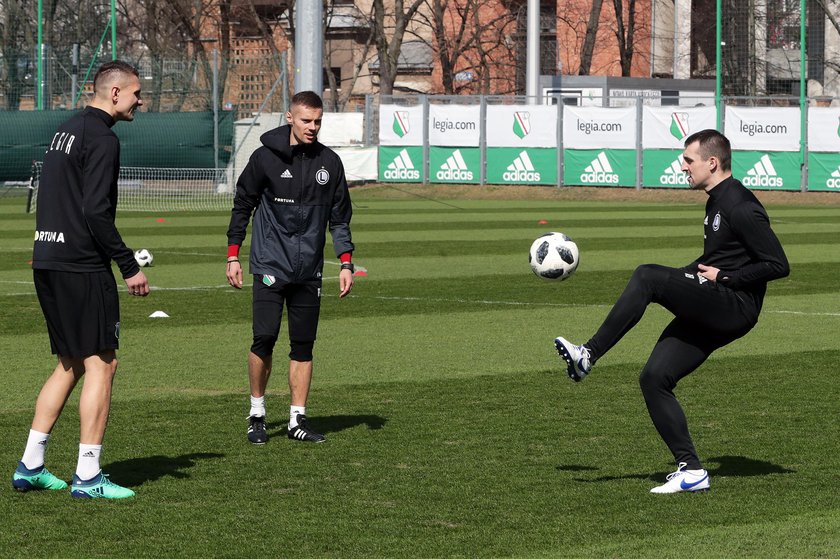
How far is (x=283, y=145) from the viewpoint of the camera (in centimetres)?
876

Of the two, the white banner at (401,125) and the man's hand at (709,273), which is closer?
the man's hand at (709,273)

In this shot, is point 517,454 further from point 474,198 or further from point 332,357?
point 474,198

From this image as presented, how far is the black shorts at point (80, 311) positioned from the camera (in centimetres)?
705

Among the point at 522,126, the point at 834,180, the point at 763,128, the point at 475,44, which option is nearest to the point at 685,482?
the point at 834,180

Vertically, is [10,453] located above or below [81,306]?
below

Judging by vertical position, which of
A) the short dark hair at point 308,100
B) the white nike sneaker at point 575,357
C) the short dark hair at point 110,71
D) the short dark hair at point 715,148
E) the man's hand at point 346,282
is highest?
the short dark hair at point 110,71

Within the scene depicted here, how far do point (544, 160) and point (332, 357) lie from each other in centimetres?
2912

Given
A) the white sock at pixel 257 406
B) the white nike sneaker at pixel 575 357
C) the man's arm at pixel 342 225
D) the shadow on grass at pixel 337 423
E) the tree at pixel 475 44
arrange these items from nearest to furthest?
the white nike sneaker at pixel 575 357
the white sock at pixel 257 406
the man's arm at pixel 342 225
the shadow on grass at pixel 337 423
the tree at pixel 475 44

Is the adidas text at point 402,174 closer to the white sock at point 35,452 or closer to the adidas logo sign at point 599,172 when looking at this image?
the adidas logo sign at point 599,172

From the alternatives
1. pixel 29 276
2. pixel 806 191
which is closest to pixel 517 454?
pixel 29 276

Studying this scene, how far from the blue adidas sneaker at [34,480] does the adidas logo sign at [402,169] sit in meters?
35.3

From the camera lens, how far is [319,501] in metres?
7.11

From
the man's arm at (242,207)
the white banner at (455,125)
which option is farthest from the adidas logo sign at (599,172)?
the man's arm at (242,207)

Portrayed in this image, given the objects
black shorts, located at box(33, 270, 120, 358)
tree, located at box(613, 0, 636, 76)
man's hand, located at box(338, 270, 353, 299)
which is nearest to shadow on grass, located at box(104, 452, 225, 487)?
black shorts, located at box(33, 270, 120, 358)
